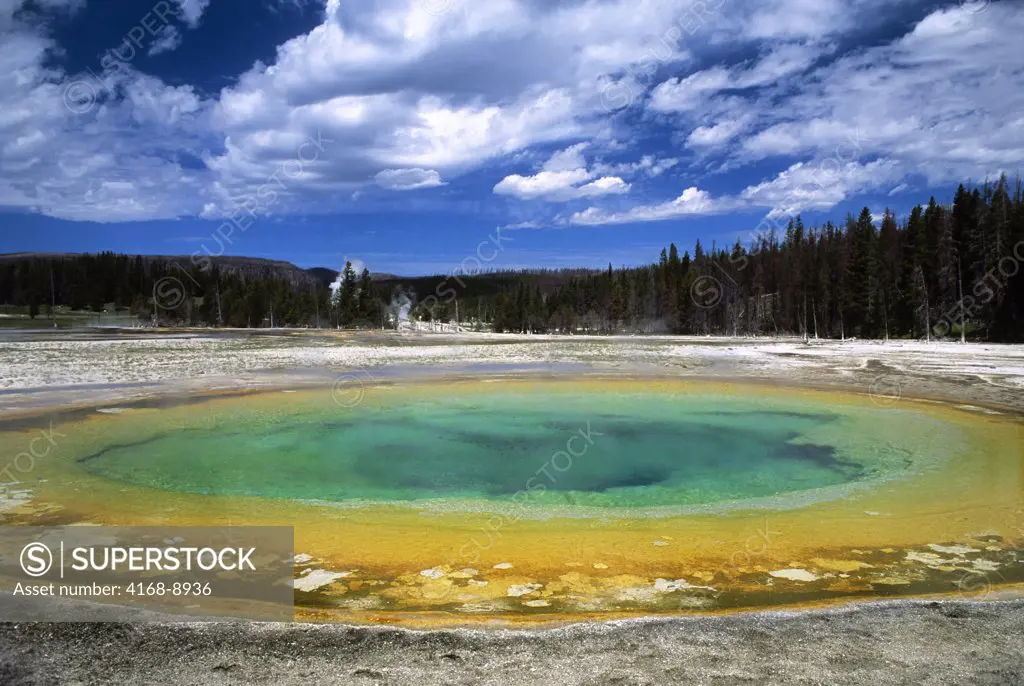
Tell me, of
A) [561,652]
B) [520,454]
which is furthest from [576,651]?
[520,454]

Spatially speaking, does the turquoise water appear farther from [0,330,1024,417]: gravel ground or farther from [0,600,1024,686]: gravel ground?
[0,330,1024,417]: gravel ground

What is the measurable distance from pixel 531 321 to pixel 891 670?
107 metres

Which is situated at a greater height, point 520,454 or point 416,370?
point 416,370

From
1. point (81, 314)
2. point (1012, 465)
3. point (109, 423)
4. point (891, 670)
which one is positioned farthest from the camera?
point (81, 314)

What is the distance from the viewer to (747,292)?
333 feet

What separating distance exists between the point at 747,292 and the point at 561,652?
10389cm

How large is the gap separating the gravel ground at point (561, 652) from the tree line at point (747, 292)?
57.5 meters

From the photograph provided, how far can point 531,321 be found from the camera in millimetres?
111062

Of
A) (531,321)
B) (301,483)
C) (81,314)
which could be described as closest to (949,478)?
(301,483)

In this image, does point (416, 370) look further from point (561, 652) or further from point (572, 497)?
point (561, 652)

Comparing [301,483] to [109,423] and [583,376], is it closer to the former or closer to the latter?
[109,423]

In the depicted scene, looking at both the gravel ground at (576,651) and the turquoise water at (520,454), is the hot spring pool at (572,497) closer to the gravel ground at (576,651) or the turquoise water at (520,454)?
the turquoise water at (520,454)

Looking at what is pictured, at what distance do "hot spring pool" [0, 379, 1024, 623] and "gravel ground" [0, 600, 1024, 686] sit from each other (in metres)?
0.72

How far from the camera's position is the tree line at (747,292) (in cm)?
5953
